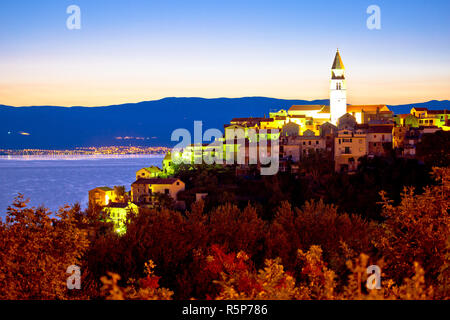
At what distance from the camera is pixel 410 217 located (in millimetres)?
6750

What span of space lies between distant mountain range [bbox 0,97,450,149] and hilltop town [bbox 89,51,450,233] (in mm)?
50652

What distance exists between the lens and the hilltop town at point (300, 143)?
31.8 metres

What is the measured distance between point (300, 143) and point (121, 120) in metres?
94.9

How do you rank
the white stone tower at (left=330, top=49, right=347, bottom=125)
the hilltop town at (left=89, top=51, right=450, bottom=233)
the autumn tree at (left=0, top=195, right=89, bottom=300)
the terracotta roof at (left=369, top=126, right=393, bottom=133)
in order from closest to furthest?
the autumn tree at (left=0, top=195, right=89, bottom=300), the hilltop town at (left=89, top=51, right=450, bottom=233), the terracotta roof at (left=369, top=126, right=393, bottom=133), the white stone tower at (left=330, top=49, right=347, bottom=125)

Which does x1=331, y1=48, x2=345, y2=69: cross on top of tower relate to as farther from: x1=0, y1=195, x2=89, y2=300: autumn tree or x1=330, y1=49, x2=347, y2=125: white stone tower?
x1=0, y1=195, x2=89, y2=300: autumn tree

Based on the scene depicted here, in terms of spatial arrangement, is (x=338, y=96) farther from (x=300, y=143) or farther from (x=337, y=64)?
(x=300, y=143)

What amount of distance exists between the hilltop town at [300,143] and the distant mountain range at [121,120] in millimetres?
50652

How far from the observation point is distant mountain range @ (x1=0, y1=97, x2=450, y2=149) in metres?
98.1

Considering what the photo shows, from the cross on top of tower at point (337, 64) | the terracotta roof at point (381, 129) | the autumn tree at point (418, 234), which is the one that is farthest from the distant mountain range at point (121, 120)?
the autumn tree at point (418, 234)

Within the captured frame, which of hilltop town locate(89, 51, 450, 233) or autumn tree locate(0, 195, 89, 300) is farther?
hilltop town locate(89, 51, 450, 233)

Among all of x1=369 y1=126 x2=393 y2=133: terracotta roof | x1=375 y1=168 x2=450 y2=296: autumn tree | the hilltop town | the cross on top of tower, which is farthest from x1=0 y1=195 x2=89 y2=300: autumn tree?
the cross on top of tower

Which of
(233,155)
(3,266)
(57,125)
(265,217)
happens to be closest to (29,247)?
(3,266)

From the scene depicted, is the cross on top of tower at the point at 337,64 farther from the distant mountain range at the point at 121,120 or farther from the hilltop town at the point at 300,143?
the distant mountain range at the point at 121,120
